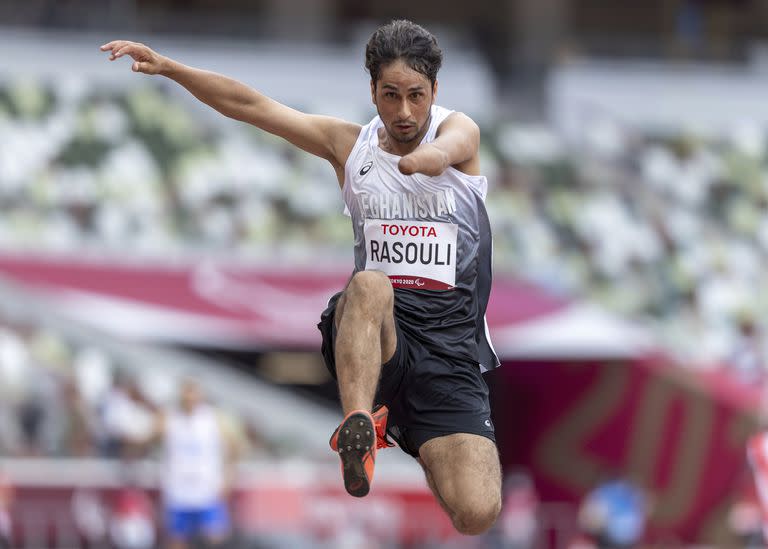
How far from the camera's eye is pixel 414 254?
6578 mm

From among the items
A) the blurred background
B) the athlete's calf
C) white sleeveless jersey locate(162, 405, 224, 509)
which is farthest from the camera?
the blurred background

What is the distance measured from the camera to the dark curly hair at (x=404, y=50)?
6281 mm

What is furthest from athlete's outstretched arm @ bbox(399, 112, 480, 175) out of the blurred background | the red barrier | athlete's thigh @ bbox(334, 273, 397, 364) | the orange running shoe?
the red barrier

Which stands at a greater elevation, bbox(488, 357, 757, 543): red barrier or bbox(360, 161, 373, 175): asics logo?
bbox(360, 161, 373, 175): asics logo

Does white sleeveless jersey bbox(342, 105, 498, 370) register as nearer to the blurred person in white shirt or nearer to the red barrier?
the blurred person in white shirt

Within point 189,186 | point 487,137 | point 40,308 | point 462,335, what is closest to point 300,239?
point 189,186

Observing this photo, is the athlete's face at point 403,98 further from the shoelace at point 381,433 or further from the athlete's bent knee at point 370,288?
the shoelace at point 381,433

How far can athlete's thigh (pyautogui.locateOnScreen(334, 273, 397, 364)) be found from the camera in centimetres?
630

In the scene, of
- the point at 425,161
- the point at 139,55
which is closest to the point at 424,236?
the point at 425,161

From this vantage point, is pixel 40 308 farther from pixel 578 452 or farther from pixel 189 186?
pixel 578 452

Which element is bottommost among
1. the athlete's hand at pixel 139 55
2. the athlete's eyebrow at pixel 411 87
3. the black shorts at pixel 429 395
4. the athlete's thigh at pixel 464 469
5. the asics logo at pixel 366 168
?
the athlete's thigh at pixel 464 469

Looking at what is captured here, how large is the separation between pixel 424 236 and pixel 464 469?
1.02 metres

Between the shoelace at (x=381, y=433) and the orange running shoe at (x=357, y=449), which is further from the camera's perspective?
the shoelace at (x=381, y=433)

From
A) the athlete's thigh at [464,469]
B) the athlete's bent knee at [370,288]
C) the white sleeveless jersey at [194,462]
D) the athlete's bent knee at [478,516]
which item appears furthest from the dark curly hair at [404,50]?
the white sleeveless jersey at [194,462]
